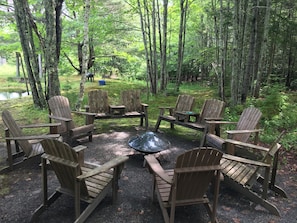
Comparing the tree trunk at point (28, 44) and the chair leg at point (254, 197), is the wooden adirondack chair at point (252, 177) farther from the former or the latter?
the tree trunk at point (28, 44)

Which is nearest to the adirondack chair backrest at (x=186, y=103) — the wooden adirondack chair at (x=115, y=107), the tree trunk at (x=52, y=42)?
the wooden adirondack chair at (x=115, y=107)

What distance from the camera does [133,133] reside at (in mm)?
5238

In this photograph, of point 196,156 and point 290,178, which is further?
point 290,178

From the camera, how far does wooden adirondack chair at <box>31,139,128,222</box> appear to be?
2.09 metres

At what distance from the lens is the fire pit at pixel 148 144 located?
3629 millimetres

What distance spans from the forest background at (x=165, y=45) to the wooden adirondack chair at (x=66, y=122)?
1703mm

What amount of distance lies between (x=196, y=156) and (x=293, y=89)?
1222cm

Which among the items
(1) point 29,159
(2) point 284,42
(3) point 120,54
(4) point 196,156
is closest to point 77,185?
(4) point 196,156

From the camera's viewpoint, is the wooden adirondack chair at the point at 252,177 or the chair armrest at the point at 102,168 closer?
the chair armrest at the point at 102,168

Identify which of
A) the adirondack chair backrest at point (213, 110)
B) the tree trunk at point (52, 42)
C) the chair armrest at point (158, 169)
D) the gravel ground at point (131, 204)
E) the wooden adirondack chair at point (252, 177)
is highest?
the tree trunk at point (52, 42)

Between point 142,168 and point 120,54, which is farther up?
point 120,54

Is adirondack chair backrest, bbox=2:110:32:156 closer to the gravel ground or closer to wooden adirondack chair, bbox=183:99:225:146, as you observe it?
the gravel ground

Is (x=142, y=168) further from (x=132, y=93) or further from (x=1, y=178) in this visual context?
(x=132, y=93)

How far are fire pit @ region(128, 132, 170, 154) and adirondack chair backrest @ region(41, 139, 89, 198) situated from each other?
56.6 inches
